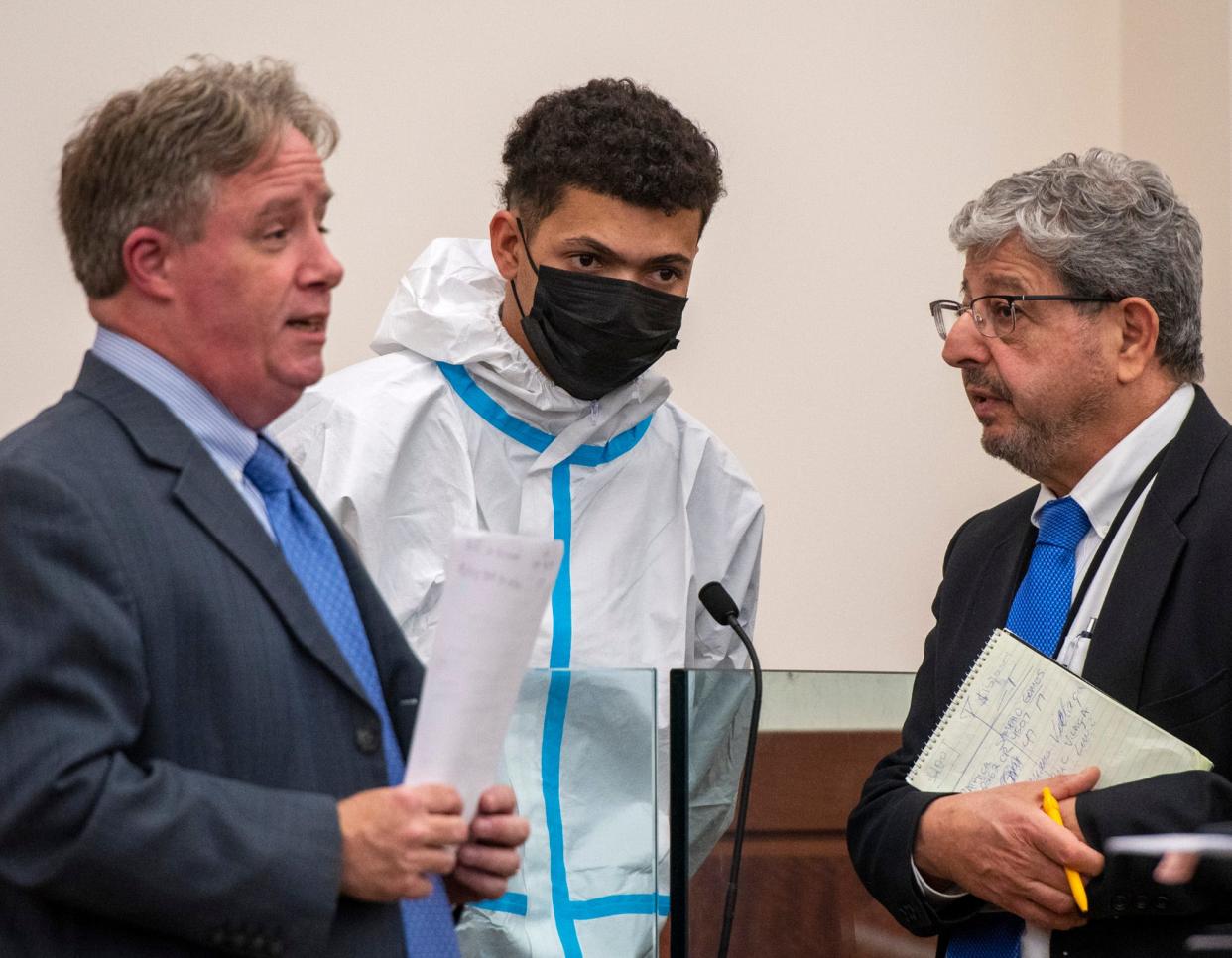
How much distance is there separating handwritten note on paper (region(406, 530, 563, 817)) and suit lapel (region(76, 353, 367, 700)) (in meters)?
0.11

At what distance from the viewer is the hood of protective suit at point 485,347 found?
8.88 ft

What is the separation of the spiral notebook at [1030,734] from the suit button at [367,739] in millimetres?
959

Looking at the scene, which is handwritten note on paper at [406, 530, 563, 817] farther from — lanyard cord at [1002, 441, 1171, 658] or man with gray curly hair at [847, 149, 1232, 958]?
lanyard cord at [1002, 441, 1171, 658]

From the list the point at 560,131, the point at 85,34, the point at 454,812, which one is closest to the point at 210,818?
the point at 454,812

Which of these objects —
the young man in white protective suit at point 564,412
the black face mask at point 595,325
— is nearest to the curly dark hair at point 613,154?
the young man in white protective suit at point 564,412

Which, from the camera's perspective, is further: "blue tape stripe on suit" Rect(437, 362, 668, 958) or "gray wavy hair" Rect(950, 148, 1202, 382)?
"gray wavy hair" Rect(950, 148, 1202, 382)

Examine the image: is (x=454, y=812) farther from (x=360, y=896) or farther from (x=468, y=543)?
(x=468, y=543)

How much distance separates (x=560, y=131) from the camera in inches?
107

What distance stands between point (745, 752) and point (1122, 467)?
699 mm

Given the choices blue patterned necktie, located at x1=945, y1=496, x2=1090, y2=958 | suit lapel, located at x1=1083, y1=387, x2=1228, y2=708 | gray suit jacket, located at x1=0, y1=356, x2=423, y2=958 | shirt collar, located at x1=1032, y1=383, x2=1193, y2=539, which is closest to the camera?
gray suit jacket, located at x1=0, y1=356, x2=423, y2=958

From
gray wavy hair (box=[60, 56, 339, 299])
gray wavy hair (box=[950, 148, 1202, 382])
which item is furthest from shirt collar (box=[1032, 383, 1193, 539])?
gray wavy hair (box=[60, 56, 339, 299])

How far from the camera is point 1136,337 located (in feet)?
7.87

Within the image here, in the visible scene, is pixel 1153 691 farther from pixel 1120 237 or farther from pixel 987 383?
pixel 1120 237

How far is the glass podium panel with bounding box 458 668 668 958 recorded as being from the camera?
227cm
